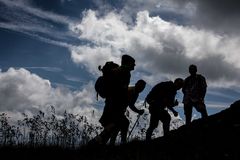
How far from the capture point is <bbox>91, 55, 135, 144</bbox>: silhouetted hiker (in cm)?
757

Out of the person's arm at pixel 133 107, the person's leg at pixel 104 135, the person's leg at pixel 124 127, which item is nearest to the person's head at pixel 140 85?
the person's arm at pixel 133 107

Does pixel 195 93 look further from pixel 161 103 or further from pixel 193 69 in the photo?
pixel 161 103

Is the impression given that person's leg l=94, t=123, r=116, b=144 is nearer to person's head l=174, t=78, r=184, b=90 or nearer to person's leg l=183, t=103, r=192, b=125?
person's head l=174, t=78, r=184, b=90

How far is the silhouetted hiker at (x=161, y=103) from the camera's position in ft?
33.4

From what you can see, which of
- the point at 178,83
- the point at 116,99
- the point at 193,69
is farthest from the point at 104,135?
the point at 193,69

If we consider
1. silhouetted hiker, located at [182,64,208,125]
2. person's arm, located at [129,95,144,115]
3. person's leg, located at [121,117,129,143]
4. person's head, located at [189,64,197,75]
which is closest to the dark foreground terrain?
person's leg, located at [121,117,129,143]

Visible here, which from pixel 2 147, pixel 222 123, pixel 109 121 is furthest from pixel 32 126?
pixel 222 123

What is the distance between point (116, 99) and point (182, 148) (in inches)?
66.8

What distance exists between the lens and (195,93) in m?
11.1

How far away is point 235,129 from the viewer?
805 cm

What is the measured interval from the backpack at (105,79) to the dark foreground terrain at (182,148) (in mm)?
1165

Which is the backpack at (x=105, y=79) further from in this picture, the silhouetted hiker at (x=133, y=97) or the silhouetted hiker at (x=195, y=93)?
the silhouetted hiker at (x=195, y=93)

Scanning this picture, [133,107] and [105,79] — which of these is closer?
[105,79]

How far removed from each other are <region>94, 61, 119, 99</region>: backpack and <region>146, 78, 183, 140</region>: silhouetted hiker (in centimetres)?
280
